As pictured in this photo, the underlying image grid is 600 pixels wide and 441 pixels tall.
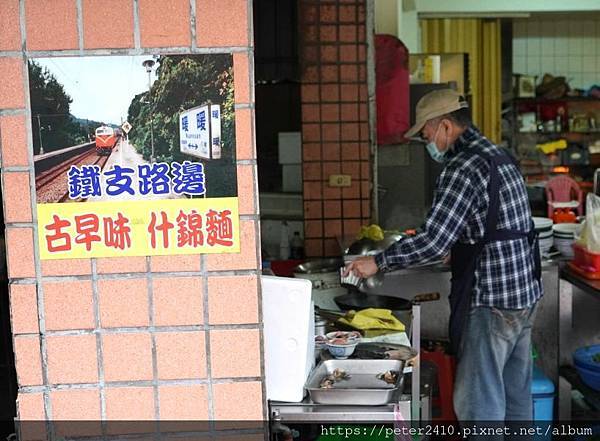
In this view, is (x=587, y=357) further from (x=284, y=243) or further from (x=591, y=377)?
(x=284, y=243)

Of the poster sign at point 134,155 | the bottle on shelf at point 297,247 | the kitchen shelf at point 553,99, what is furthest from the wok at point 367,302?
the kitchen shelf at point 553,99

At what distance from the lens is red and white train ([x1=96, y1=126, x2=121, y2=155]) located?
2135mm

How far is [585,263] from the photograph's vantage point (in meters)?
4.51

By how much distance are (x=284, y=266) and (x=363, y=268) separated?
1.93 m

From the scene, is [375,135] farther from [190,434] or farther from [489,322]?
[190,434]

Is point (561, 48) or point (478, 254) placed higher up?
point (561, 48)

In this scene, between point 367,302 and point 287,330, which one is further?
point 367,302

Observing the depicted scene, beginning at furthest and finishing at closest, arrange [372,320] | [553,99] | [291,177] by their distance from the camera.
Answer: [553,99], [291,177], [372,320]

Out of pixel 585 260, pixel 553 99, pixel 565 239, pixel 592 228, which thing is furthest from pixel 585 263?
pixel 553 99

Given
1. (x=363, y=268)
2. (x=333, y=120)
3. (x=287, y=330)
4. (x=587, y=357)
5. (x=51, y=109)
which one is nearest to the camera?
(x=51, y=109)

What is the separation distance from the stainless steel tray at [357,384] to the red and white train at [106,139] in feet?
3.37

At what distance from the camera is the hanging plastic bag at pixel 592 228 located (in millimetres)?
4457

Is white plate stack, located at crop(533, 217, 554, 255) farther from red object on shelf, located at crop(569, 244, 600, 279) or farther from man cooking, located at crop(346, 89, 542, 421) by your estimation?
man cooking, located at crop(346, 89, 542, 421)

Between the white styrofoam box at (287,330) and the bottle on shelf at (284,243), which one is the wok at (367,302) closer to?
the white styrofoam box at (287,330)
